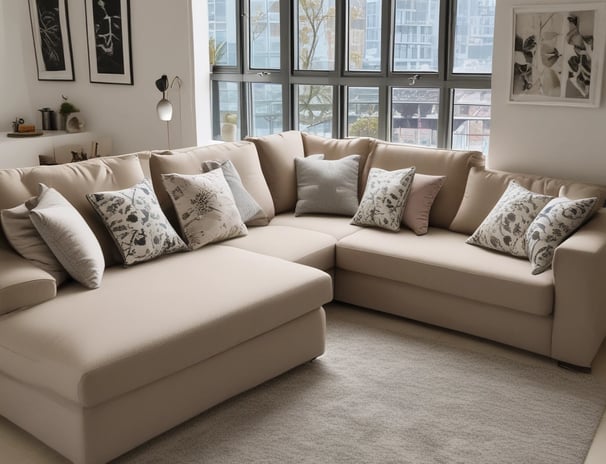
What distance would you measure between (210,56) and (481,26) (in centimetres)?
233

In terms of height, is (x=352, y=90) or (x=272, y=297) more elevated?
(x=352, y=90)

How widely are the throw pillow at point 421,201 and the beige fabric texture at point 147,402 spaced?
118 cm

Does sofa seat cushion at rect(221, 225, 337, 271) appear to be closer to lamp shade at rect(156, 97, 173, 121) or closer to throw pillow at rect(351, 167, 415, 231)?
throw pillow at rect(351, 167, 415, 231)

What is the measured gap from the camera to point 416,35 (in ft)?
16.1

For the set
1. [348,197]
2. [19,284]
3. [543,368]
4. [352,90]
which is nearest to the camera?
[19,284]

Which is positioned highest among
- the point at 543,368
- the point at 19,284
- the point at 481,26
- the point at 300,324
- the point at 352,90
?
the point at 481,26

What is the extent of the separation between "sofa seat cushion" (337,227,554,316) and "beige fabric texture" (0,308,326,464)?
30.4 inches

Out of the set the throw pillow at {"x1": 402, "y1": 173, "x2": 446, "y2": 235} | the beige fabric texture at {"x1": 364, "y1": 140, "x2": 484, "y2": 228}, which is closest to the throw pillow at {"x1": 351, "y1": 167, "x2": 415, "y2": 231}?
the throw pillow at {"x1": 402, "y1": 173, "x2": 446, "y2": 235}

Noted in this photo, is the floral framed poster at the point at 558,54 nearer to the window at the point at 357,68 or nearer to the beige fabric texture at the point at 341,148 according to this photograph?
the window at the point at 357,68

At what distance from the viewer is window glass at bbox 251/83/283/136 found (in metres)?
5.79

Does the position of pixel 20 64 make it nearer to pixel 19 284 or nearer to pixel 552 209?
pixel 19 284

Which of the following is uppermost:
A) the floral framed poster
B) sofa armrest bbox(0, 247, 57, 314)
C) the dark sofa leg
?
the floral framed poster

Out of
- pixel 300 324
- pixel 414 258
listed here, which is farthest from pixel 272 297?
pixel 414 258

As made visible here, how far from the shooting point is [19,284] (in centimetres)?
282
